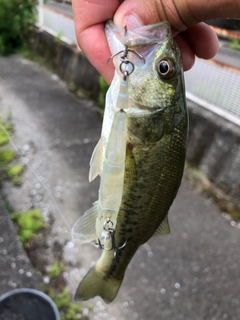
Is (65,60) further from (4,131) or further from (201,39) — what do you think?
(201,39)

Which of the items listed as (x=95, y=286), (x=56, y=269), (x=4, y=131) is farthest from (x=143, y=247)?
(x=4, y=131)

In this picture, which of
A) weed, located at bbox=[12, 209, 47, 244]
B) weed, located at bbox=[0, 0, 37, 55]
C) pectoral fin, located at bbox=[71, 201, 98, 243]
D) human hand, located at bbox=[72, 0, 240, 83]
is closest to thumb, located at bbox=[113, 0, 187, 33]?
human hand, located at bbox=[72, 0, 240, 83]

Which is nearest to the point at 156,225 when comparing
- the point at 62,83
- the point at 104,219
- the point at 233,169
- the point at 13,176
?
the point at 104,219

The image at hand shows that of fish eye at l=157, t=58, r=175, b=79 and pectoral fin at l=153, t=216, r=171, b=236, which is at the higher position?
fish eye at l=157, t=58, r=175, b=79

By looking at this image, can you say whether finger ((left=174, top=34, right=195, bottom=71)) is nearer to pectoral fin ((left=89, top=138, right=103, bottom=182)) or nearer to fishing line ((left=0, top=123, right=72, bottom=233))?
pectoral fin ((left=89, top=138, right=103, bottom=182))

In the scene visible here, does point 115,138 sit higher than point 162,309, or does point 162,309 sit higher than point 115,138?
point 115,138

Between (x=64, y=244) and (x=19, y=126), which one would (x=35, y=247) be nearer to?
(x=64, y=244)
